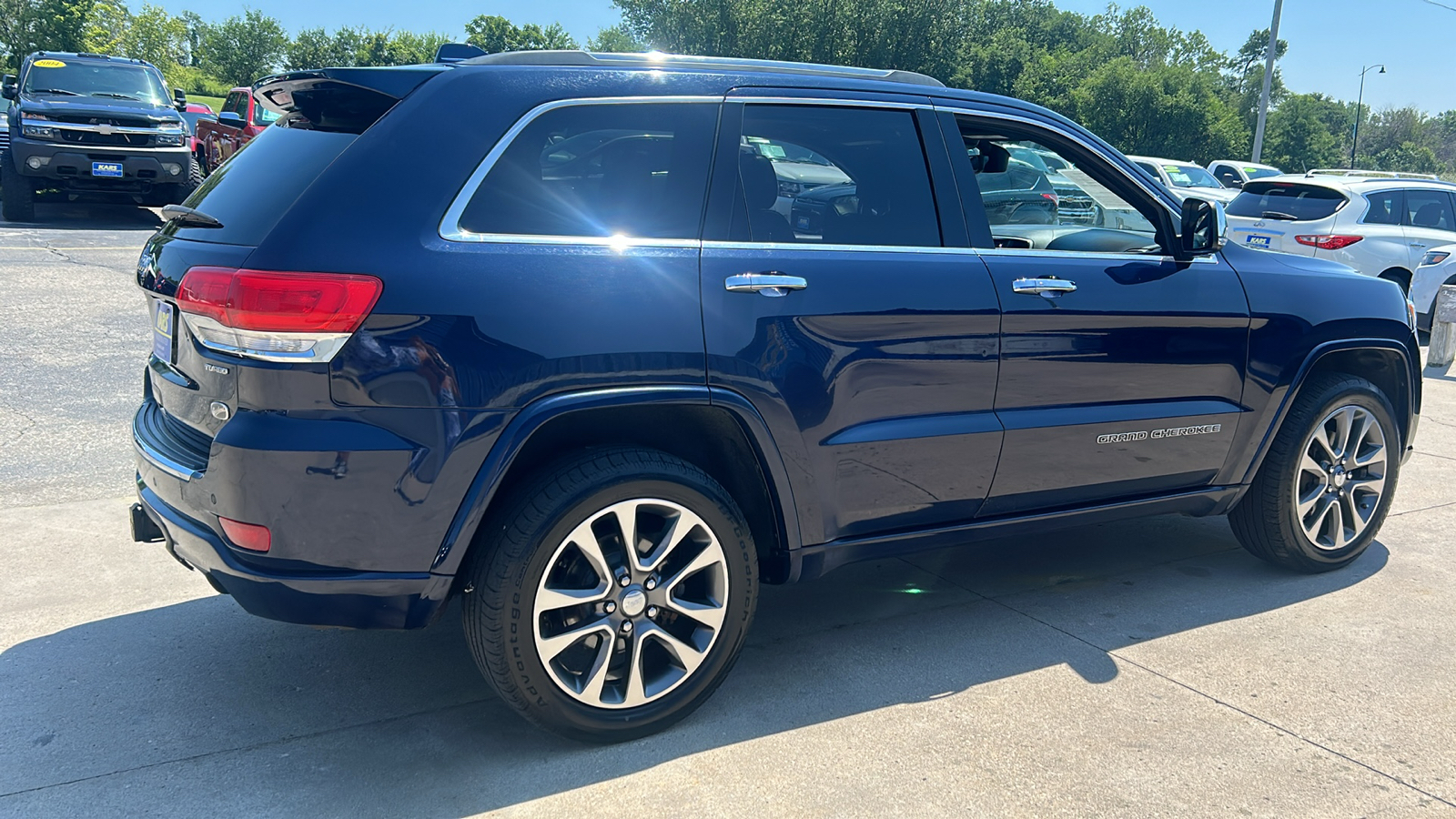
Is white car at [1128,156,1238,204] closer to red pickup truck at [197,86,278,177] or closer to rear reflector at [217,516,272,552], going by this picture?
red pickup truck at [197,86,278,177]

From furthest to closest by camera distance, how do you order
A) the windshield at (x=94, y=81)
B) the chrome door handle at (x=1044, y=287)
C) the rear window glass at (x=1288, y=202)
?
the windshield at (x=94, y=81), the rear window glass at (x=1288, y=202), the chrome door handle at (x=1044, y=287)

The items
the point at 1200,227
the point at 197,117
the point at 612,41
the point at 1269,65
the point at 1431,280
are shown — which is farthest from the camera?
the point at 612,41

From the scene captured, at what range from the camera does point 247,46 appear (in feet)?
344

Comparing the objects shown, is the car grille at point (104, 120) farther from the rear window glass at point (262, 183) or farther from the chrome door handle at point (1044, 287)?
the chrome door handle at point (1044, 287)

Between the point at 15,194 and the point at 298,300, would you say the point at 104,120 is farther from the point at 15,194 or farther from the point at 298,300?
the point at 298,300

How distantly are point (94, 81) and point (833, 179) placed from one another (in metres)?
15.1

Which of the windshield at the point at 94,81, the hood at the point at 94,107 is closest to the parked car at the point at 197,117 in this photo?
the windshield at the point at 94,81

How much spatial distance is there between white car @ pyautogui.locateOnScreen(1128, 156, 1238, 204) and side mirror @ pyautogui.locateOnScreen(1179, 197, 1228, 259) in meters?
14.4

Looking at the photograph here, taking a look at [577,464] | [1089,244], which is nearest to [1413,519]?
[1089,244]

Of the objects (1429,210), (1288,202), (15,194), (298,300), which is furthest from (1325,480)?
(15,194)

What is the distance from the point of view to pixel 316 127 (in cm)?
308

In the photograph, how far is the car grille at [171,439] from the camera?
113 inches

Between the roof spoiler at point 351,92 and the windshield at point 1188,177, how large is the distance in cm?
1772

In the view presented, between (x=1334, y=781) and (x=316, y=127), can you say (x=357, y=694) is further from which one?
(x=1334, y=781)
